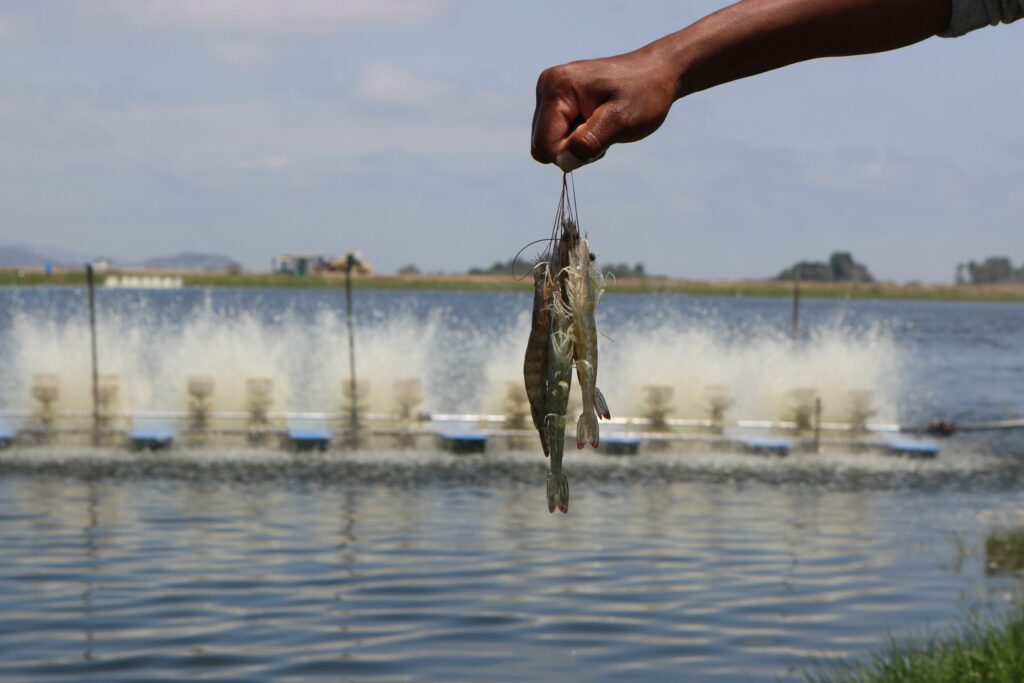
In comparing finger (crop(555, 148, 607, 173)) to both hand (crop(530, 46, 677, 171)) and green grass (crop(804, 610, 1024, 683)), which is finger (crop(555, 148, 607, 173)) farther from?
green grass (crop(804, 610, 1024, 683))

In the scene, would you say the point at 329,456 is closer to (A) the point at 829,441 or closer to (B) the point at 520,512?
(B) the point at 520,512

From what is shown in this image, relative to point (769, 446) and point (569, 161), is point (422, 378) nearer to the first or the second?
point (769, 446)

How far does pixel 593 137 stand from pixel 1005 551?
12197 millimetres

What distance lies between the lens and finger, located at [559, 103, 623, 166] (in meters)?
2.04

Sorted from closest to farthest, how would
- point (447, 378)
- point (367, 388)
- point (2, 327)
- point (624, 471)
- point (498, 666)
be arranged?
point (498, 666)
point (624, 471)
point (367, 388)
point (447, 378)
point (2, 327)

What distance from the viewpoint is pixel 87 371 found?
2594 cm

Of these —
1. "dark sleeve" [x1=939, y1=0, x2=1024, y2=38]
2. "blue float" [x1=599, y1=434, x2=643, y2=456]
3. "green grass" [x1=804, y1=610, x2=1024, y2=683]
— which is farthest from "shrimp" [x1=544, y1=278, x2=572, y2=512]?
"blue float" [x1=599, y1=434, x2=643, y2=456]

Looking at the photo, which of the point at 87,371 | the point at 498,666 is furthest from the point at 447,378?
the point at 498,666

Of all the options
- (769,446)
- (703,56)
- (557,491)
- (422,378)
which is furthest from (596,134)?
(422,378)

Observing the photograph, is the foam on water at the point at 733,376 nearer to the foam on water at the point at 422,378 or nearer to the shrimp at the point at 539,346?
the foam on water at the point at 422,378

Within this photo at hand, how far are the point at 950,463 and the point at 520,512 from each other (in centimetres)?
875

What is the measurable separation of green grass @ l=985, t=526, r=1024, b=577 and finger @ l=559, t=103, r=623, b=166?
1149 centimetres

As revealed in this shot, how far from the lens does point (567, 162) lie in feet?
7.02

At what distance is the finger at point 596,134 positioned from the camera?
2043mm
